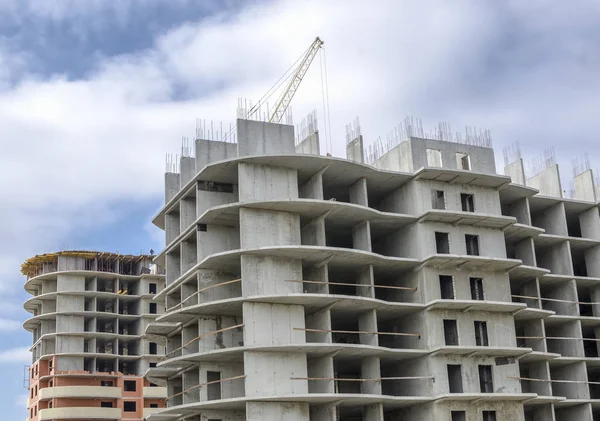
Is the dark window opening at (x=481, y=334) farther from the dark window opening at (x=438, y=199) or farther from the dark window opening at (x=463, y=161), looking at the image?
the dark window opening at (x=463, y=161)

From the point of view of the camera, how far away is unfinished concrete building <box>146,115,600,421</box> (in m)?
43.5

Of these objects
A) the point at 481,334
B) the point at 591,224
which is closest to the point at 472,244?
the point at 481,334

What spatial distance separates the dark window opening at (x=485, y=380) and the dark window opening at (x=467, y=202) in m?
9.28

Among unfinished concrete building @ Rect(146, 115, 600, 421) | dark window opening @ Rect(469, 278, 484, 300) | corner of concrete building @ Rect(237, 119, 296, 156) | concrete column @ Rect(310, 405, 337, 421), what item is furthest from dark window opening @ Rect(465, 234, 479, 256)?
concrete column @ Rect(310, 405, 337, 421)

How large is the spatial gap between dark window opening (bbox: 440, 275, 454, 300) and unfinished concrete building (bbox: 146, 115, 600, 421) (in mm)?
81

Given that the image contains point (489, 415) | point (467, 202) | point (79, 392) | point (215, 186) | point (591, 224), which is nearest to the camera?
point (489, 415)

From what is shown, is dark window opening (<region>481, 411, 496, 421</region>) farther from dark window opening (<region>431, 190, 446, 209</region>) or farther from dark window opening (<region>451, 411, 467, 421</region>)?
dark window opening (<region>431, 190, 446, 209</region>)

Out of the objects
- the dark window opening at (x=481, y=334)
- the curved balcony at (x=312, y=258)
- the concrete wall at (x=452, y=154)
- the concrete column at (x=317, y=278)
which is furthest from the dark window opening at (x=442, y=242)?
the concrete column at (x=317, y=278)

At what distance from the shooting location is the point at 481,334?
48.9m

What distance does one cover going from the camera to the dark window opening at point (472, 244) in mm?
50219

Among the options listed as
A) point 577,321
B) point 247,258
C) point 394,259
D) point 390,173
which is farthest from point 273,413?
point 577,321

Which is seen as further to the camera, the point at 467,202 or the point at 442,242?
the point at 467,202

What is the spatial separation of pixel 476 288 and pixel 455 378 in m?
5.50

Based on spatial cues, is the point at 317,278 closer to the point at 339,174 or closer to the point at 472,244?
the point at 339,174
